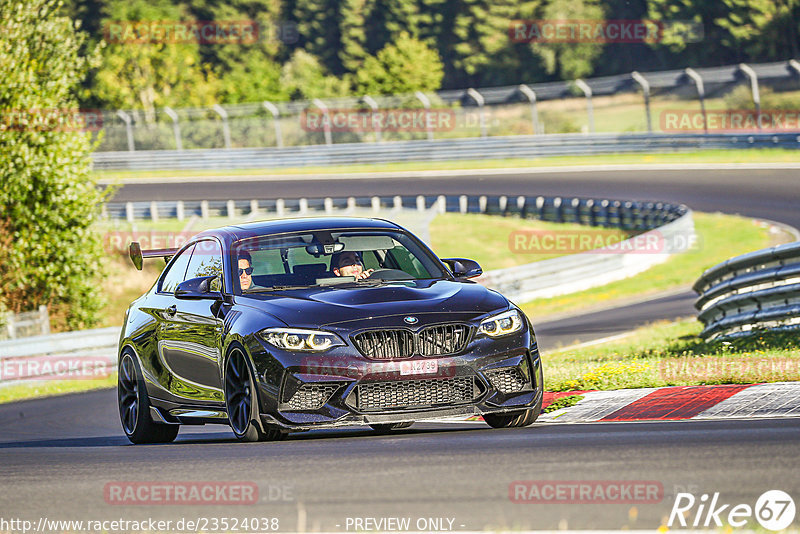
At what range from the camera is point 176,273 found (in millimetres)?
10102

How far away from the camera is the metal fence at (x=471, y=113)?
4444 cm

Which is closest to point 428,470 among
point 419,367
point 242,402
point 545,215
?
point 419,367

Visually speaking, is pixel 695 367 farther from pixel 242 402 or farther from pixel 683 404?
pixel 242 402

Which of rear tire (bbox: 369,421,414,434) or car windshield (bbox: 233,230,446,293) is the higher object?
car windshield (bbox: 233,230,446,293)

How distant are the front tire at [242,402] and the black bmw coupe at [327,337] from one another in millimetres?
11

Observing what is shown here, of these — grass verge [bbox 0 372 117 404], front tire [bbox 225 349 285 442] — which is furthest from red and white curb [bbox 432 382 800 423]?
grass verge [bbox 0 372 117 404]

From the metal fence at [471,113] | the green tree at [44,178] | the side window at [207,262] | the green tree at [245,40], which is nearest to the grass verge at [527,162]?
the metal fence at [471,113]

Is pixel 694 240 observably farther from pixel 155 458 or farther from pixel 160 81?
pixel 160 81

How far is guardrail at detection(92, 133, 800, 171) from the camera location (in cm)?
4444

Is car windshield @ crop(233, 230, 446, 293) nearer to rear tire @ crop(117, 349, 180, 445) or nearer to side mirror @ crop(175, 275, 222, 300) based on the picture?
side mirror @ crop(175, 275, 222, 300)

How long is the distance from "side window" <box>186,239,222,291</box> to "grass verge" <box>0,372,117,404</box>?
8.11 meters

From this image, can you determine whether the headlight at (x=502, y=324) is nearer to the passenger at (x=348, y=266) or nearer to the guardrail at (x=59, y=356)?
the passenger at (x=348, y=266)

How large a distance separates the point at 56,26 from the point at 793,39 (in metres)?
61.0

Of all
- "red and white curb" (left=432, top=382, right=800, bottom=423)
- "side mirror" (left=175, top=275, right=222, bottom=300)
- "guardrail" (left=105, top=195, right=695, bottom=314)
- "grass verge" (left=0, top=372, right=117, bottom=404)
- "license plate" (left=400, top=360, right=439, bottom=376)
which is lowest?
"guardrail" (left=105, top=195, right=695, bottom=314)
